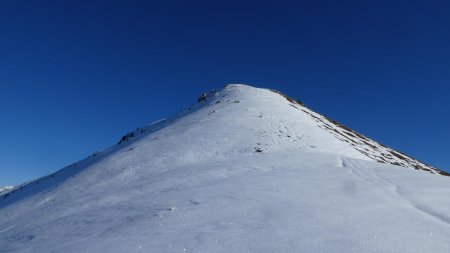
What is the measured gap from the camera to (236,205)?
472 inches

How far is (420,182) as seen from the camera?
46.3 feet

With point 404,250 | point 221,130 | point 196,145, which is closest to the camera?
point 404,250

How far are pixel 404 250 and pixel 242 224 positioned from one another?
3.88 metres

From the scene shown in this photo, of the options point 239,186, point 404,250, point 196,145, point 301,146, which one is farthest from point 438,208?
point 196,145

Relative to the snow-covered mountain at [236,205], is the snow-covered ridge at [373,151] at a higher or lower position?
higher

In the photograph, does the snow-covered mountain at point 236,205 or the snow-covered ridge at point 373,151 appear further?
the snow-covered ridge at point 373,151

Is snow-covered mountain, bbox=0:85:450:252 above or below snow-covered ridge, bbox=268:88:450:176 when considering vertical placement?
below

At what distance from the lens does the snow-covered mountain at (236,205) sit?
876 cm

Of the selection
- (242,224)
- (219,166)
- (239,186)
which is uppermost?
(219,166)

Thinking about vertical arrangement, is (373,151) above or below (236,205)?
above

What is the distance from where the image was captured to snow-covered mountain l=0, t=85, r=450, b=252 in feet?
28.7

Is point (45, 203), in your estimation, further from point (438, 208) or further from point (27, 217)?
point (438, 208)

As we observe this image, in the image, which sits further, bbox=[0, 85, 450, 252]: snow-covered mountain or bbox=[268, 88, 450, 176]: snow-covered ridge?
bbox=[268, 88, 450, 176]: snow-covered ridge

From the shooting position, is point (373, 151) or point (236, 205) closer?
point (236, 205)
